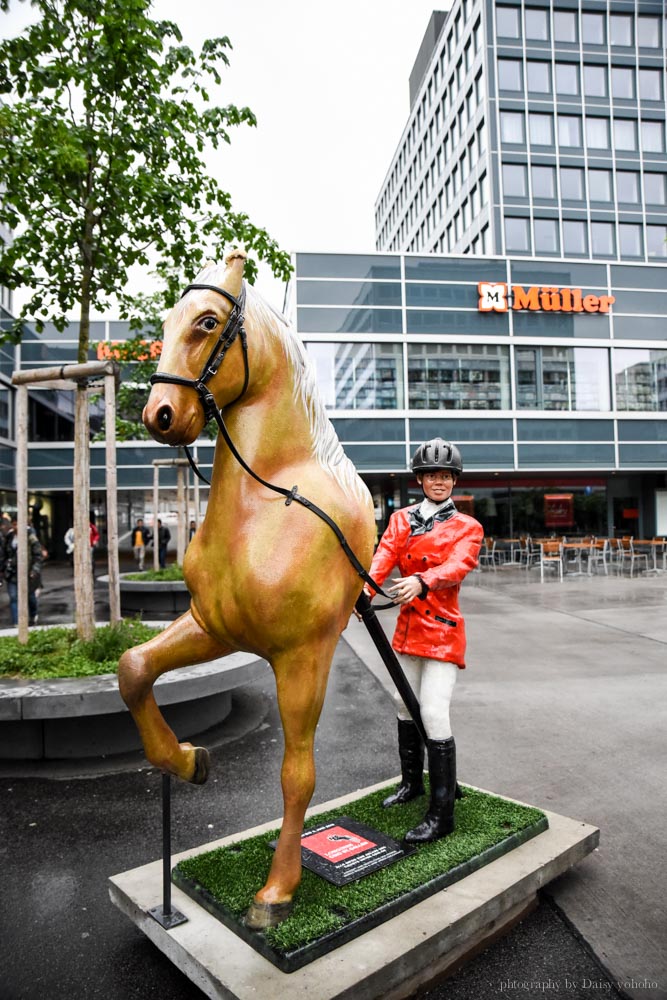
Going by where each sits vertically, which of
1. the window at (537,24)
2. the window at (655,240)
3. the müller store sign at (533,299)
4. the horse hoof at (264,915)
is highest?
the window at (537,24)

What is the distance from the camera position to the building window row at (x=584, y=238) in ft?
94.5

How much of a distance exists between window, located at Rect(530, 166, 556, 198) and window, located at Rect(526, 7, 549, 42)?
5415 millimetres

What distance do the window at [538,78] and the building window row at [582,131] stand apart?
39.8 inches

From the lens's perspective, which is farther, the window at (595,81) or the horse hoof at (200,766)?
the window at (595,81)

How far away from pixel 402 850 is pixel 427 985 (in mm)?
544

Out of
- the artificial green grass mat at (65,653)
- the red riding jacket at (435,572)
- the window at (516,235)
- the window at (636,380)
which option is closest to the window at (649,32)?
the window at (516,235)

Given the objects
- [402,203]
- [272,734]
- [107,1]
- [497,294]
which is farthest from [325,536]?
[402,203]

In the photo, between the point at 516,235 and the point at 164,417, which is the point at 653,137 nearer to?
the point at 516,235

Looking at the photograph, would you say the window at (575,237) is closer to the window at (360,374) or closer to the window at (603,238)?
the window at (603,238)

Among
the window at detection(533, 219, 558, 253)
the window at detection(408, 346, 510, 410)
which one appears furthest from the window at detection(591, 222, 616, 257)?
the window at detection(408, 346, 510, 410)

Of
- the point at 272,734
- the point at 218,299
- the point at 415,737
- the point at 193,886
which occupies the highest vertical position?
the point at 218,299

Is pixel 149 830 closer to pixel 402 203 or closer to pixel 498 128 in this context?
pixel 498 128

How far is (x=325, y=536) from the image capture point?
93.7 inches

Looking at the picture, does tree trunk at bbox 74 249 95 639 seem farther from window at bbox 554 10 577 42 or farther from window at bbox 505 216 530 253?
window at bbox 554 10 577 42
